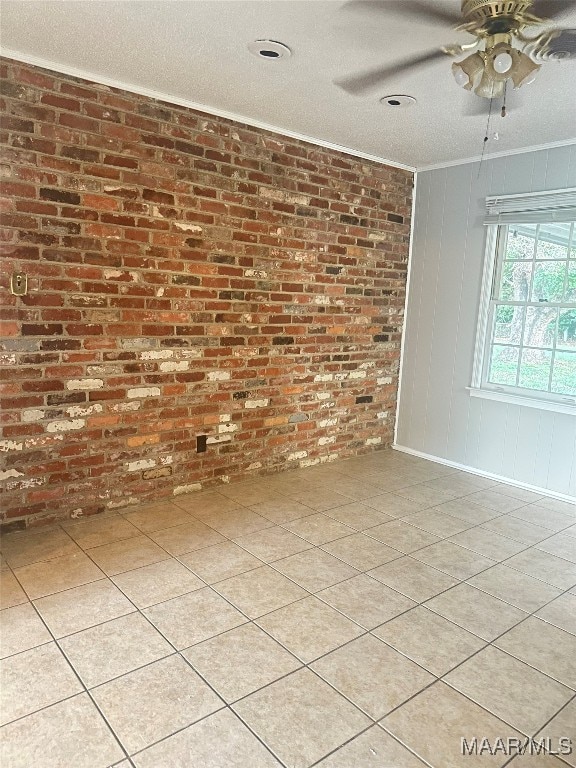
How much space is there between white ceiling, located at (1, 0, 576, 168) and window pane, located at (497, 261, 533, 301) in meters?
0.82

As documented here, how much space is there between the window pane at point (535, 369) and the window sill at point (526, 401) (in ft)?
0.38

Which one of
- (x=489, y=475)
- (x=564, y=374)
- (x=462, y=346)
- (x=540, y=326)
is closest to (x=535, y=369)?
(x=564, y=374)

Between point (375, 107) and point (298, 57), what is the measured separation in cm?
76

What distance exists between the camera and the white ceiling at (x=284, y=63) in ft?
6.81

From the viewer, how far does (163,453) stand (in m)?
3.25

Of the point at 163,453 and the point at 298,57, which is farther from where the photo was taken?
the point at 163,453

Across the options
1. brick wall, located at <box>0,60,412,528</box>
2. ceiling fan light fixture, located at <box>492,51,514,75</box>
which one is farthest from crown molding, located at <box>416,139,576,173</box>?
ceiling fan light fixture, located at <box>492,51,514,75</box>

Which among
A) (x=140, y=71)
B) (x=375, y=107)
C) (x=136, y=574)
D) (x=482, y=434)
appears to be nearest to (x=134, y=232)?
(x=140, y=71)

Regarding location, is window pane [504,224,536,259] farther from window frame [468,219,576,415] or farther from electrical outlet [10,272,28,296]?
electrical outlet [10,272,28,296]

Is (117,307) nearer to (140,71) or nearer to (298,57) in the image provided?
(140,71)

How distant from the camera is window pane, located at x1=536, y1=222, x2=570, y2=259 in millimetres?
3543

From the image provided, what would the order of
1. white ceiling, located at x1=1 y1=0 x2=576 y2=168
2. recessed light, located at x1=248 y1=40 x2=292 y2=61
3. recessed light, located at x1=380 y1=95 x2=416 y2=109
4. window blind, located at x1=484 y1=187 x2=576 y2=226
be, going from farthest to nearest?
window blind, located at x1=484 y1=187 x2=576 y2=226 → recessed light, located at x1=380 y1=95 x2=416 y2=109 → recessed light, located at x1=248 y1=40 x2=292 y2=61 → white ceiling, located at x1=1 y1=0 x2=576 y2=168

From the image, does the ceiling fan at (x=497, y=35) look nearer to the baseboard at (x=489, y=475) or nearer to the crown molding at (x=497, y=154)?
the crown molding at (x=497, y=154)

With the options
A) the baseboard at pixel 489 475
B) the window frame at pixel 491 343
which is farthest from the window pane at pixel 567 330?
the baseboard at pixel 489 475
